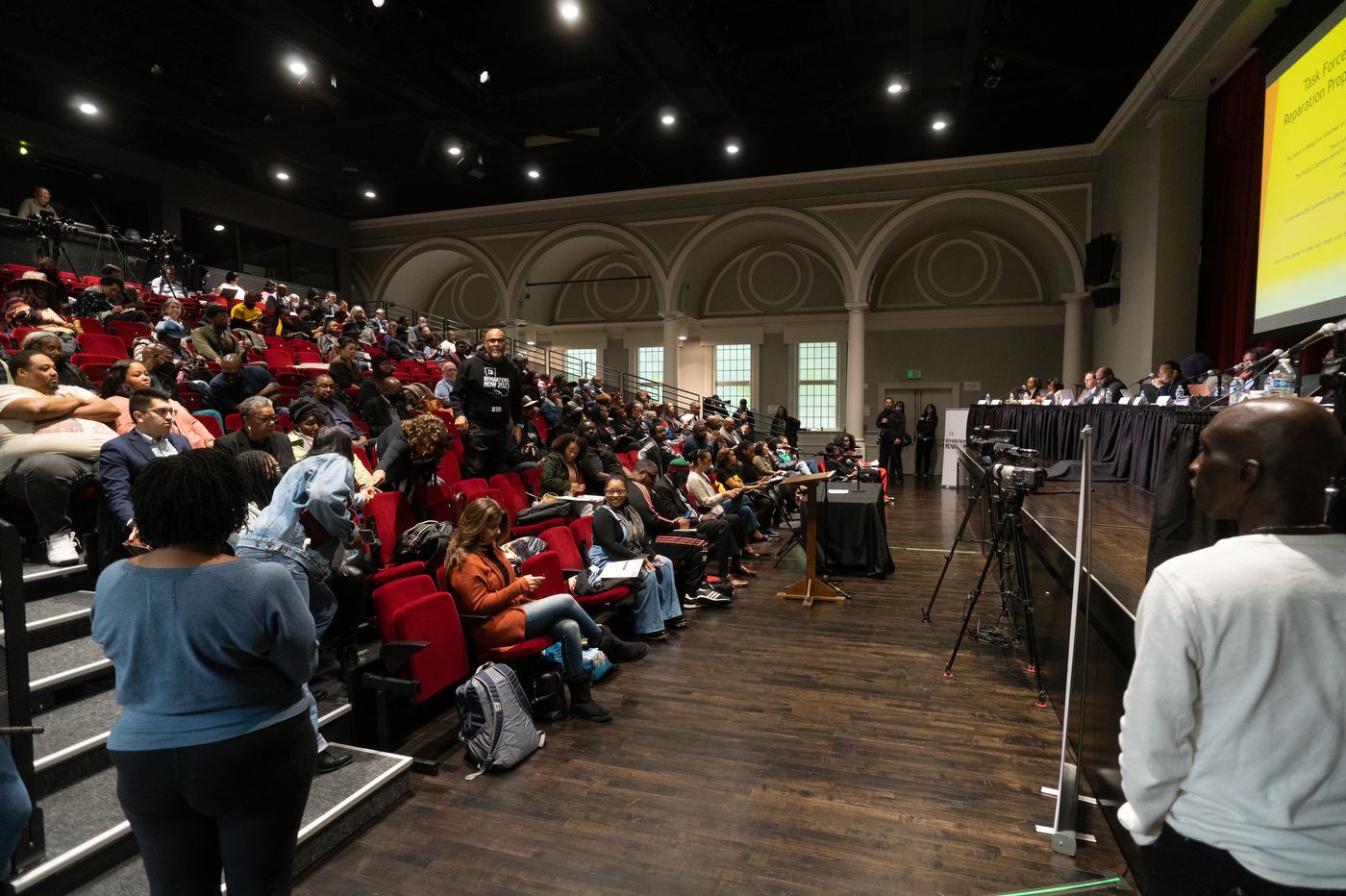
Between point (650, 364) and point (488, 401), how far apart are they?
1274cm

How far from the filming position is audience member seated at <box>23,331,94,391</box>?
130 inches

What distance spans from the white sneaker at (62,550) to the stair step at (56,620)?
0.19 metres

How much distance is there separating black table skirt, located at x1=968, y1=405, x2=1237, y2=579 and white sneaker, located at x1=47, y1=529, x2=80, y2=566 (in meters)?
4.41

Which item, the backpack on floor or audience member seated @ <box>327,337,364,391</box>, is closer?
the backpack on floor

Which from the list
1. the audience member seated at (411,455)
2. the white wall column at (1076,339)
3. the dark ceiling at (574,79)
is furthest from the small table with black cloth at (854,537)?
the white wall column at (1076,339)

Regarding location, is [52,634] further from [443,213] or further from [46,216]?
[443,213]

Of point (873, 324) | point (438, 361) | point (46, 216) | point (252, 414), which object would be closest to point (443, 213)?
point (438, 361)

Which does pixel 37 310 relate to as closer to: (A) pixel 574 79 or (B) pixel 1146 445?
(A) pixel 574 79

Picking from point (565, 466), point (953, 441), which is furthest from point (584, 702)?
point (953, 441)

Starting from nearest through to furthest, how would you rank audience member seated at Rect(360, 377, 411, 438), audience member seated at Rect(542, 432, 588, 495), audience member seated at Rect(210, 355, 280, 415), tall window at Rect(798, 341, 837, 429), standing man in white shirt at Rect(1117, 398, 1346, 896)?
standing man in white shirt at Rect(1117, 398, 1346, 896)
audience member seated at Rect(210, 355, 280, 415)
audience member seated at Rect(542, 432, 588, 495)
audience member seated at Rect(360, 377, 411, 438)
tall window at Rect(798, 341, 837, 429)

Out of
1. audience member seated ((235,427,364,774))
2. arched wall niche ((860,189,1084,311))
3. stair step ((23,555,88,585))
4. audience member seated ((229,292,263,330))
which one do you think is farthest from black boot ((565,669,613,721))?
arched wall niche ((860,189,1084,311))

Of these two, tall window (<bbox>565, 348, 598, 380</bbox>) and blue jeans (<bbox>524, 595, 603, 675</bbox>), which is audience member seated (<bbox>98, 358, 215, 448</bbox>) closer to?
blue jeans (<bbox>524, 595, 603, 675</bbox>)

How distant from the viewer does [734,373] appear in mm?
17328

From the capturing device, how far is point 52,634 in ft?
8.79
